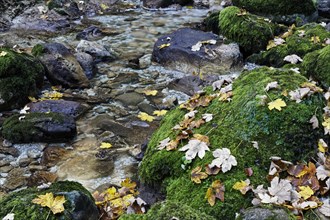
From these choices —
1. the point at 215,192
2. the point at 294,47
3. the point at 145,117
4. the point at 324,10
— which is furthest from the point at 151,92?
the point at 324,10

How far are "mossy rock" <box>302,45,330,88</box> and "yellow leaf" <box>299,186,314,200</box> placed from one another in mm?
2645

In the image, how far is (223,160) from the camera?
159 inches

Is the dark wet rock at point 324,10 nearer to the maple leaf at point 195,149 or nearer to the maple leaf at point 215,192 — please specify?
the maple leaf at point 195,149

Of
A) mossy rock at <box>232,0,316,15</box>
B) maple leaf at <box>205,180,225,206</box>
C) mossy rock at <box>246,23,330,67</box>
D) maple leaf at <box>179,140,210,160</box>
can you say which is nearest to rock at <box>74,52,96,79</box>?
mossy rock at <box>246,23,330,67</box>

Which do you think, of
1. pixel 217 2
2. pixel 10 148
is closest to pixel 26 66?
pixel 10 148

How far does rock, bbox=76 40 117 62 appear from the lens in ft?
31.6

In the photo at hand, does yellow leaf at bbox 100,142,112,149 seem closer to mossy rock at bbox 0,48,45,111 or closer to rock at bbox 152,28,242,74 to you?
mossy rock at bbox 0,48,45,111

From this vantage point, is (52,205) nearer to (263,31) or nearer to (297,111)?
(297,111)

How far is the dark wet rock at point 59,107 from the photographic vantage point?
6.89m

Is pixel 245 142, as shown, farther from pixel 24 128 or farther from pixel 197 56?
pixel 197 56

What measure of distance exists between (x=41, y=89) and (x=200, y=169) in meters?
5.11

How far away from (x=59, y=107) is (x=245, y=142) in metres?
3.93

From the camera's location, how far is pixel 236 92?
4.88 m

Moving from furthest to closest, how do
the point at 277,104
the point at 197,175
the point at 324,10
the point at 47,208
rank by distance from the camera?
the point at 324,10
the point at 277,104
the point at 197,175
the point at 47,208
